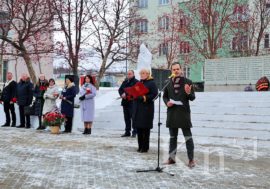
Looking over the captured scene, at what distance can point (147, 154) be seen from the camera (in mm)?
9570

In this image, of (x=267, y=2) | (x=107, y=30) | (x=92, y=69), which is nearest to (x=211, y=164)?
(x=107, y=30)

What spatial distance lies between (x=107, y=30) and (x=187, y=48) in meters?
14.8

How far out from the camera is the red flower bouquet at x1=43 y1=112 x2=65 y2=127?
1336cm

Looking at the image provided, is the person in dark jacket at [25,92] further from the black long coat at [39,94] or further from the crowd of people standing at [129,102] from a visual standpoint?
the black long coat at [39,94]

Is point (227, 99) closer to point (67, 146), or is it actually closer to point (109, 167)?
point (67, 146)

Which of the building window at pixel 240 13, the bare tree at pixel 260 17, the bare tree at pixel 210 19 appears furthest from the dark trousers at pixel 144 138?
the bare tree at pixel 260 17

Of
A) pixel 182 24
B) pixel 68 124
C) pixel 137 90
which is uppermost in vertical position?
pixel 182 24

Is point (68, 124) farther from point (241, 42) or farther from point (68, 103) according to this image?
point (241, 42)

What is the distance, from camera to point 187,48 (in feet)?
132

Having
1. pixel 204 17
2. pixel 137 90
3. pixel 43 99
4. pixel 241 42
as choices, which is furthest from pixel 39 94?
pixel 241 42

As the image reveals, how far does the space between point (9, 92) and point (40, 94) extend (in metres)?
1.45

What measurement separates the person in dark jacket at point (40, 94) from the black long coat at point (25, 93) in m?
0.27

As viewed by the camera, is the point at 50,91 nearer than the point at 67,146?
No

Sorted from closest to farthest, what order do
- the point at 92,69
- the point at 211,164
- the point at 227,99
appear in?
the point at 211,164 → the point at 227,99 → the point at 92,69
